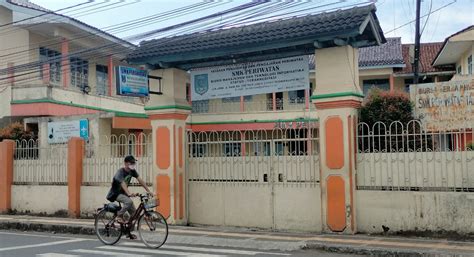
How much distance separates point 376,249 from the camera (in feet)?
27.3

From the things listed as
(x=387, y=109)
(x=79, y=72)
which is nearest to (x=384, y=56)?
(x=79, y=72)

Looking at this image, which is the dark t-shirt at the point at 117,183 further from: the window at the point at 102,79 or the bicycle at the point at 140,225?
the window at the point at 102,79

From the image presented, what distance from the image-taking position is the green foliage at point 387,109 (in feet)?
36.2

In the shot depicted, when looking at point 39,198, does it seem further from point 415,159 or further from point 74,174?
point 415,159

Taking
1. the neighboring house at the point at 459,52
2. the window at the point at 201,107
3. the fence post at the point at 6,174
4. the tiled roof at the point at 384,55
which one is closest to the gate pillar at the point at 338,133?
the fence post at the point at 6,174

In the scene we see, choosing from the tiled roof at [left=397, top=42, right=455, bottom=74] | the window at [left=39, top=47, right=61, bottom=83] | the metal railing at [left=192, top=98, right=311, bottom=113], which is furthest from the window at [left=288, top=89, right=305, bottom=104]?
the window at [left=39, top=47, right=61, bottom=83]

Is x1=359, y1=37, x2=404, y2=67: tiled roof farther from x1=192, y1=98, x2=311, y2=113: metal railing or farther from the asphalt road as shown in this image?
the asphalt road

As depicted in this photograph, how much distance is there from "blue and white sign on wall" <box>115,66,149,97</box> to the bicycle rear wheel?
319 cm

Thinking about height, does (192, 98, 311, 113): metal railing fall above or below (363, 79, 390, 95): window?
below

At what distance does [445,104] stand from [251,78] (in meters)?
4.06

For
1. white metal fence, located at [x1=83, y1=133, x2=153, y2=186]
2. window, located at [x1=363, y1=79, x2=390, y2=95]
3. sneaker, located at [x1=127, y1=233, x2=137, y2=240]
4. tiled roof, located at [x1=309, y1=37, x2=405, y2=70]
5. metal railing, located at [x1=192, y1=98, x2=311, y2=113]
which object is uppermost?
tiled roof, located at [x1=309, y1=37, x2=405, y2=70]

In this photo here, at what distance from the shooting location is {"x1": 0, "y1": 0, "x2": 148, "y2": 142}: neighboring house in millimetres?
19250

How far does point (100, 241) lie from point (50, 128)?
736 cm

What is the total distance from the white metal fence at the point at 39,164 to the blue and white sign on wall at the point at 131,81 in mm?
3503
